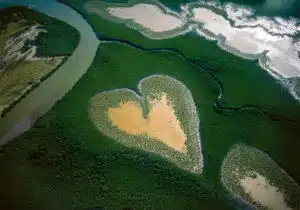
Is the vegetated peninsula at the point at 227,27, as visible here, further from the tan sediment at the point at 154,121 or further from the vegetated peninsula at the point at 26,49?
the tan sediment at the point at 154,121

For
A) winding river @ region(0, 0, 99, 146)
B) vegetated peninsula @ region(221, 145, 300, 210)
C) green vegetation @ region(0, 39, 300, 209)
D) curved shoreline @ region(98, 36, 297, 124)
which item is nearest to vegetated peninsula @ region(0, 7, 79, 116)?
winding river @ region(0, 0, 99, 146)

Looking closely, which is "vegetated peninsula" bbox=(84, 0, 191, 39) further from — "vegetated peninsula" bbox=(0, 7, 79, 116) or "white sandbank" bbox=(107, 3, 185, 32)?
"vegetated peninsula" bbox=(0, 7, 79, 116)

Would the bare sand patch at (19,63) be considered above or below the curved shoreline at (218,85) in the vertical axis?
below

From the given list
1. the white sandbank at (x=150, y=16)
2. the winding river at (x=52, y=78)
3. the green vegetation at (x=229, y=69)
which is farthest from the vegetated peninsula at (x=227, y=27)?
the winding river at (x=52, y=78)

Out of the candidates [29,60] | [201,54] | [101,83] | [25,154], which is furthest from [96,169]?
[201,54]

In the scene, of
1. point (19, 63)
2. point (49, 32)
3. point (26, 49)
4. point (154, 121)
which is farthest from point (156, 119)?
point (49, 32)

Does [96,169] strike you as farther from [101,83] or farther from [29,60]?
[29,60]
